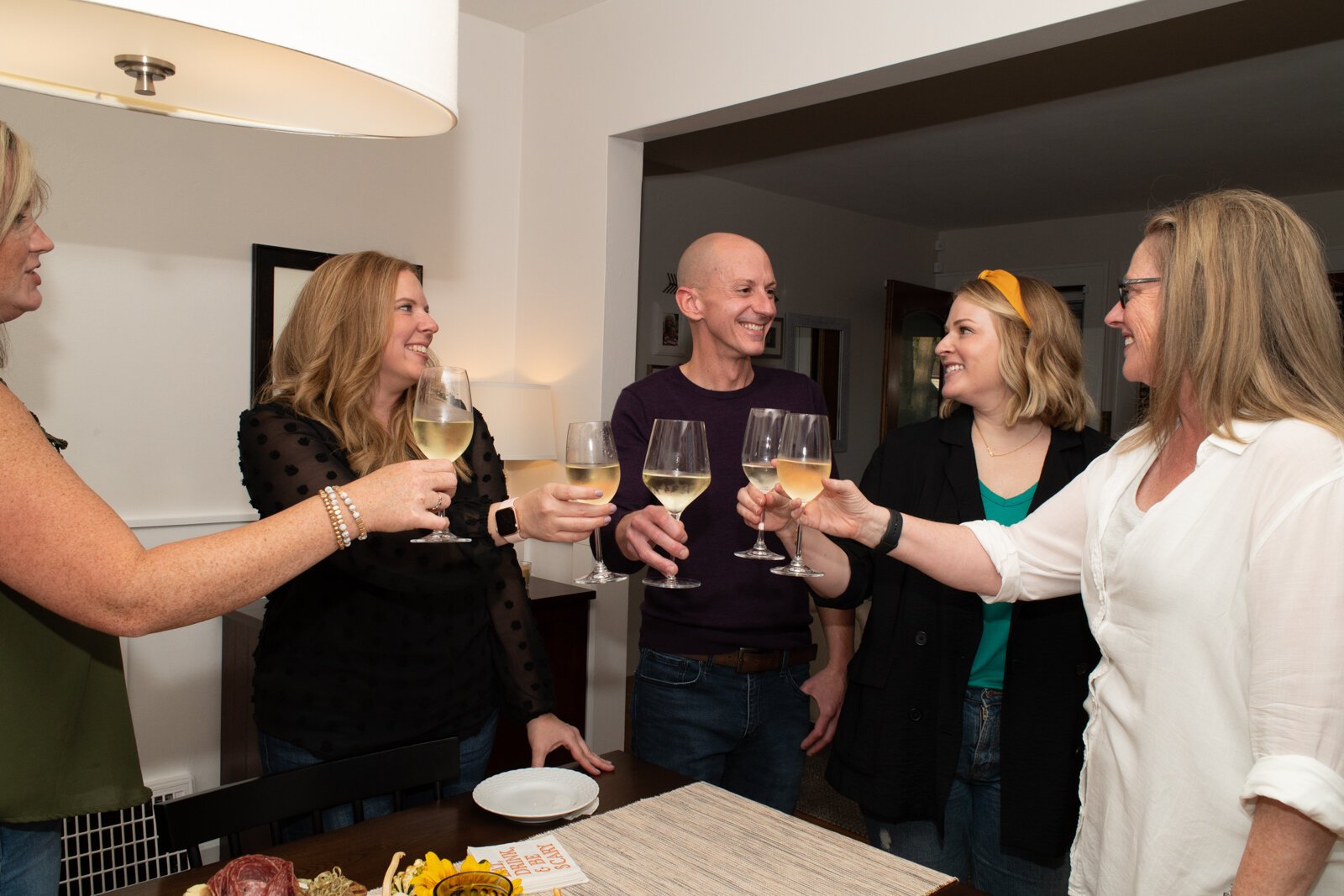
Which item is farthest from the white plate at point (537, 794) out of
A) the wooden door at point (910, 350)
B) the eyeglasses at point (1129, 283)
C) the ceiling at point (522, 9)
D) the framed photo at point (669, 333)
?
the wooden door at point (910, 350)

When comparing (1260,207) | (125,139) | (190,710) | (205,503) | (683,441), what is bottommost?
(190,710)

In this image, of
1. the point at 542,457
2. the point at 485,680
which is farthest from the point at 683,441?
the point at 542,457

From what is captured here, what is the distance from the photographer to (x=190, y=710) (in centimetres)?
302

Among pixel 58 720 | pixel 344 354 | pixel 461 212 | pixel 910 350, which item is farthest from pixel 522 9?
pixel 910 350

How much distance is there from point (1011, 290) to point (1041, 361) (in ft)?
0.54

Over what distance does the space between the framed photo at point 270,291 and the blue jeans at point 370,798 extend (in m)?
1.53

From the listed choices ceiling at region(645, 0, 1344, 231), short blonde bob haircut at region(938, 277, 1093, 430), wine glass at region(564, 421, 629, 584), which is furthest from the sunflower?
ceiling at region(645, 0, 1344, 231)

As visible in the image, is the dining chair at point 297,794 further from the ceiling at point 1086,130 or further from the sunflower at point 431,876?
the ceiling at point 1086,130

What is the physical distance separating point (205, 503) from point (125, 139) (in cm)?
109

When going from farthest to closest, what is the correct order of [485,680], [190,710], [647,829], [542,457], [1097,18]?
[542,457]
[190,710]
[1097,18]
[485,680]
[647,829]

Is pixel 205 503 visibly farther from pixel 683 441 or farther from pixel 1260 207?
pixel 1260 207

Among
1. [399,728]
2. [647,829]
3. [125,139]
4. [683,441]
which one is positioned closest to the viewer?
[647,829]

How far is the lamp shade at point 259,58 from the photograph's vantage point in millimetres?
781

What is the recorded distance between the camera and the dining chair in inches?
52.8
